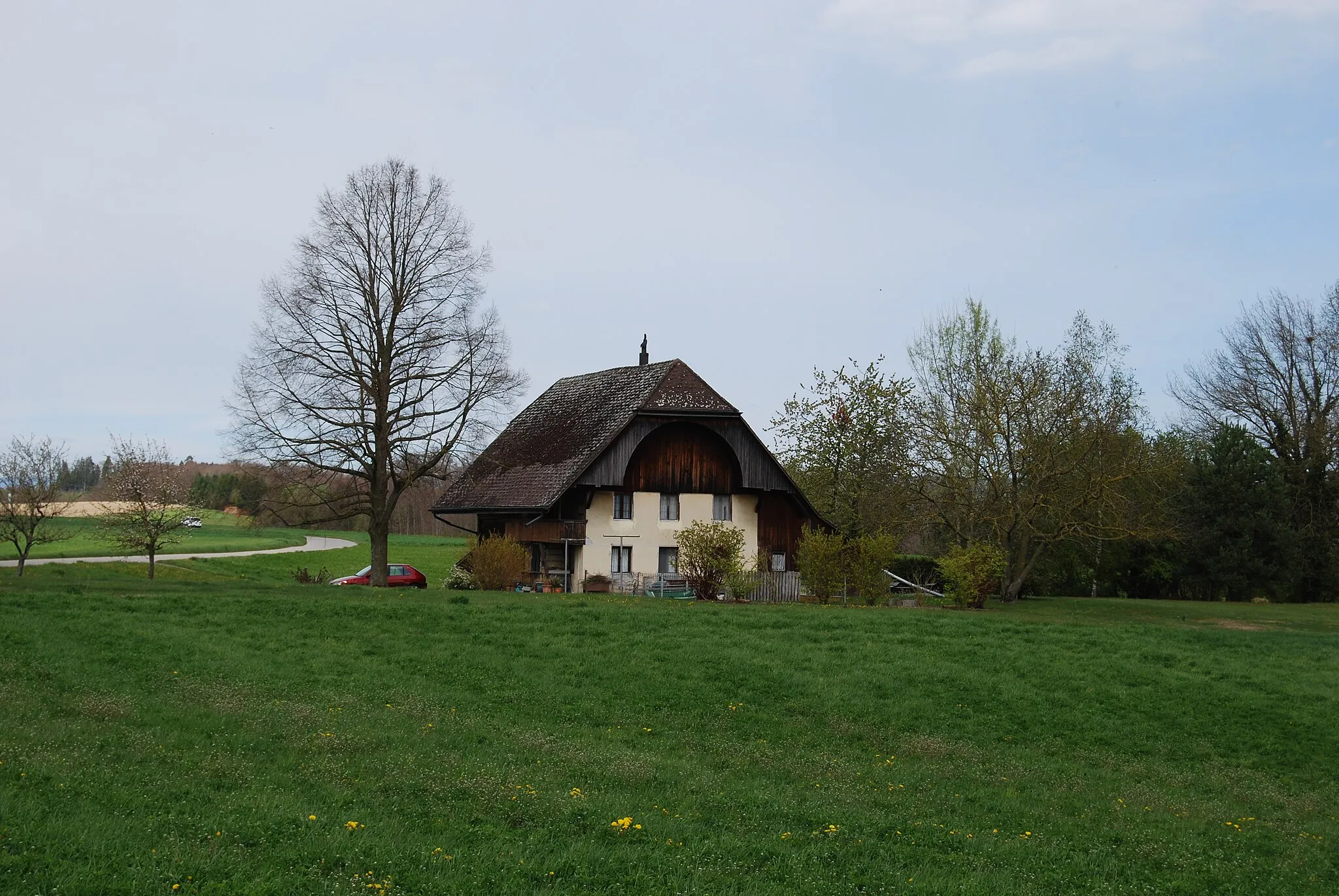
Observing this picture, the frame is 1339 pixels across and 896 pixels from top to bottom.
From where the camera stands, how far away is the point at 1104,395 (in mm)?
44812

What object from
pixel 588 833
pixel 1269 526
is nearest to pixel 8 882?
pixel 588 833

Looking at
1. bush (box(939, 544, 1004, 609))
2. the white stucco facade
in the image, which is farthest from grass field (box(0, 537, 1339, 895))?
the white stucco facade

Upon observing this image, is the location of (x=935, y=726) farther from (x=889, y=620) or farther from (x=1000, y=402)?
(x=1000, y=402)

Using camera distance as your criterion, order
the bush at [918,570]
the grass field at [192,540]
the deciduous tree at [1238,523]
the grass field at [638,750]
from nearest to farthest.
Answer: the grass field at [638,750] → the bush at [918,570] → the deciduous tree at [1238,523] → the grass field at [192,540]

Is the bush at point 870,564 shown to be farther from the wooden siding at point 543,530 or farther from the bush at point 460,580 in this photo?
the bush at point 460,580

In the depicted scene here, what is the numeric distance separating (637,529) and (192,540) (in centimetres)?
4631

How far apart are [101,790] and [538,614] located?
14.1m

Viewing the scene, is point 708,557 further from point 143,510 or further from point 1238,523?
point 1238,523

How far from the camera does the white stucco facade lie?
39.0 metres

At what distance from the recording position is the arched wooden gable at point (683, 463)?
39719 mm

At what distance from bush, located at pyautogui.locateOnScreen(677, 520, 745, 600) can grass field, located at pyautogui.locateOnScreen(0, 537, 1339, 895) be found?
472 cm

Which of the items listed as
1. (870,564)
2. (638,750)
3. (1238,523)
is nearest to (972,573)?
(870,564)

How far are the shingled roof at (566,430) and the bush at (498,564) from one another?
3.64m

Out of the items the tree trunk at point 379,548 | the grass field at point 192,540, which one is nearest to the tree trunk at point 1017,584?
the tree trunk at point 379,548
